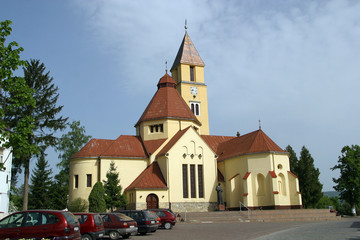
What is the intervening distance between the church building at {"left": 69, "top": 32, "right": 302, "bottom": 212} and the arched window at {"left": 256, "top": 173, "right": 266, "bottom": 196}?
0.36 feet

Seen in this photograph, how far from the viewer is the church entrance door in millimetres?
37812

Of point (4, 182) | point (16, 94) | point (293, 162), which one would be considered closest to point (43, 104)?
point (4, 182)

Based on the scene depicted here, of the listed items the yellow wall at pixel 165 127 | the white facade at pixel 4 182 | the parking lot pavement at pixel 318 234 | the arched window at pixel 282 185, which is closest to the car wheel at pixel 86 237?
the parking lot pavement at pixel 318 234

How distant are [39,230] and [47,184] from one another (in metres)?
42.5

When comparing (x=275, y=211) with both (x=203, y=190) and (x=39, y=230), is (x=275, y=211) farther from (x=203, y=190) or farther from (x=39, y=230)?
(x=39, y=230)

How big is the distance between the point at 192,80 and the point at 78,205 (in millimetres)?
28099

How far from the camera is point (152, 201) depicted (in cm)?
3791

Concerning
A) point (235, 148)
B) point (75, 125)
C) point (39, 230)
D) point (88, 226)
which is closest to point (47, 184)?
point (75, 125)

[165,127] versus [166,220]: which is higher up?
[165,127]

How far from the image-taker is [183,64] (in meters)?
57.1

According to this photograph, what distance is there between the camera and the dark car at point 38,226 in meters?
12.5

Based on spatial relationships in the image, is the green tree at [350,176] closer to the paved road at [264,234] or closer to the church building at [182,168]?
the church building at [182,168]

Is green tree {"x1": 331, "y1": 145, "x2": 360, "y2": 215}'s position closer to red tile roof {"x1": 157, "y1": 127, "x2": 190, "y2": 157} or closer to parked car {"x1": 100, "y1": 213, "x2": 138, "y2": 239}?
red tile roof {"x1": 157, "y1": 127, "x2": 190, "y2": 157}

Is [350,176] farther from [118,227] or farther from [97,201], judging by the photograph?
[118,227]
